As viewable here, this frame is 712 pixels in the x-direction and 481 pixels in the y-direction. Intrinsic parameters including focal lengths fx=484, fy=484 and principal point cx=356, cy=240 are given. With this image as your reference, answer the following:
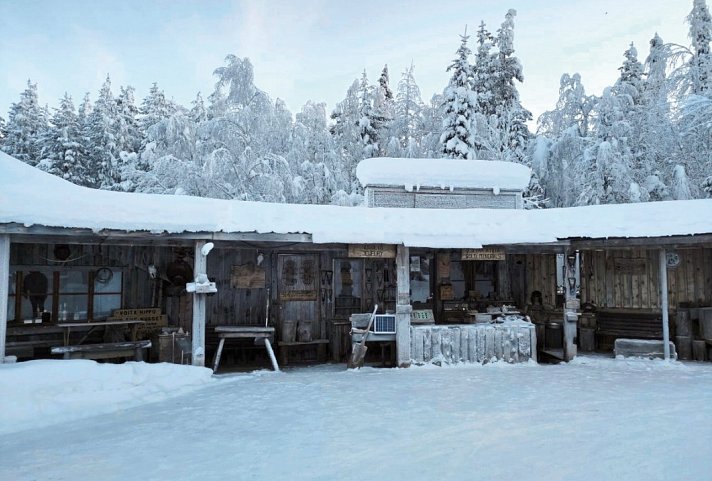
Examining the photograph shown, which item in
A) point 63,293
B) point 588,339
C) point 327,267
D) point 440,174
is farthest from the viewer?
point 440,174

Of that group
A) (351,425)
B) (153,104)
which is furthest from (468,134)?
(153,104)

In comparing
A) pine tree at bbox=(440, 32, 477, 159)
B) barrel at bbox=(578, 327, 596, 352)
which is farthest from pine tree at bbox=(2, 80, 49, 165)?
barrel at bbox=(578, 327, 596, 352)

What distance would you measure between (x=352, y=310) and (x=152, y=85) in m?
30.7

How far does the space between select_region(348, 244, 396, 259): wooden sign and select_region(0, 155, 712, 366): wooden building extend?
0.03 meters

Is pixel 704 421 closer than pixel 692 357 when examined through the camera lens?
Yes

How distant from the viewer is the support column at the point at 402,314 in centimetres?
1073

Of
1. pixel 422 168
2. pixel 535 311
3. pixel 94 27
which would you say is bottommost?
pixel 535 311

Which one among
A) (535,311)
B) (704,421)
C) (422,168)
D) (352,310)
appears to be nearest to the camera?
(704,421)

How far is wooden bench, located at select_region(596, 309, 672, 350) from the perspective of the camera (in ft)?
41.3

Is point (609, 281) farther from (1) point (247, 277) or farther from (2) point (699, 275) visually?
(1) point (247, 277)


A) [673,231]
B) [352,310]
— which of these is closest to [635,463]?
[673,231]

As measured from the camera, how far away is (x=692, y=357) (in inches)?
467

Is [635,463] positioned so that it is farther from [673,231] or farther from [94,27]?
[94,27]

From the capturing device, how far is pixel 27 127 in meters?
36.2
